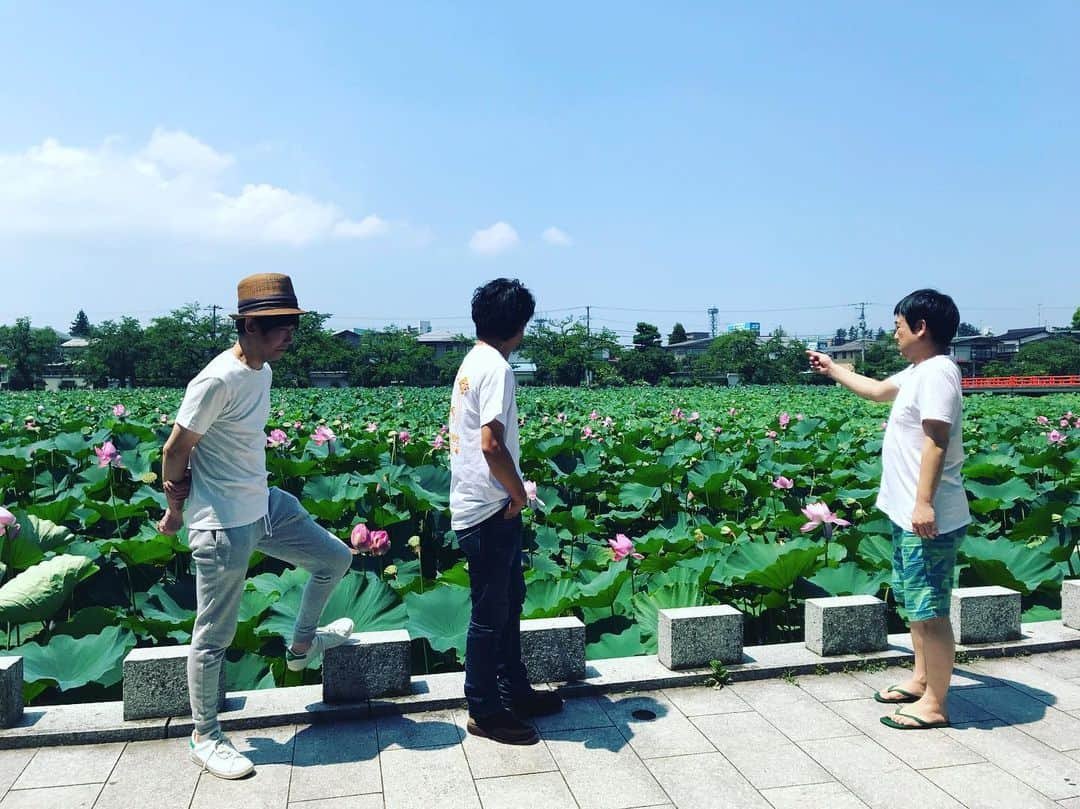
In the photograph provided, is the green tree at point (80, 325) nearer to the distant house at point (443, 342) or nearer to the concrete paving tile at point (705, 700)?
the distant house at point (443, 342)

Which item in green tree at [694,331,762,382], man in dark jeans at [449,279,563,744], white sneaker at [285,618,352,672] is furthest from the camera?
green tree at [694,331,762,382]

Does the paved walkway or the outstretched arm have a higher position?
the outstretched arm

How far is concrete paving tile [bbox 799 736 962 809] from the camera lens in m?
2.17

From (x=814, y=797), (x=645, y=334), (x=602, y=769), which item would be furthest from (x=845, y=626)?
(x=645, y=334)

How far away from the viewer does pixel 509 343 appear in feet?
8.45

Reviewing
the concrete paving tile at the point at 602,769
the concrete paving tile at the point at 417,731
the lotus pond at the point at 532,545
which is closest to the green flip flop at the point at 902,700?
the lotus pond at the point at 532,545

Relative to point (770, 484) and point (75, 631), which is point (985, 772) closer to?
point (75, 631)

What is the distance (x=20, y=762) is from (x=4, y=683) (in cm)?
26

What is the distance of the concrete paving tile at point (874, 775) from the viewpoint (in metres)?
2.17

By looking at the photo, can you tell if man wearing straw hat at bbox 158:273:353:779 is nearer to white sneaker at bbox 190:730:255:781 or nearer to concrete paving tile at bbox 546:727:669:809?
white sneaker at bbox 190:730:255:781

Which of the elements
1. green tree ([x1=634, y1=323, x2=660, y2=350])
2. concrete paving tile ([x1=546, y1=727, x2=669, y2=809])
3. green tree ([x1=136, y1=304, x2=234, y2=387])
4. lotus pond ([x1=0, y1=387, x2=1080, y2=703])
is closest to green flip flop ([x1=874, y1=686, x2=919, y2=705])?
lotus pond ([x1=0, y1=387, x2=1080, y2=703])

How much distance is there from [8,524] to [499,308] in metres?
2.84

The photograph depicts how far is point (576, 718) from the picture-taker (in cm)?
272

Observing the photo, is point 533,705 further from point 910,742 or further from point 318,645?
point 910,742
